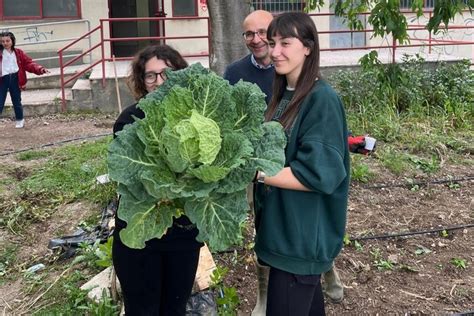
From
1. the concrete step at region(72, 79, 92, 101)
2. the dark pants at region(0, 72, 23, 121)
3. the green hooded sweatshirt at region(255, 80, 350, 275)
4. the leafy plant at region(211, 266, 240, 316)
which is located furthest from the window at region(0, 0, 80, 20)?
the green hooded sweatshirt at region(255, 80, 350, 275)

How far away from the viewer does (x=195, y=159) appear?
6.52 ft

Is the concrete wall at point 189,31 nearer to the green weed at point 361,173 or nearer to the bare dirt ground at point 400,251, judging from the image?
the bare dirt ground at point 400,251

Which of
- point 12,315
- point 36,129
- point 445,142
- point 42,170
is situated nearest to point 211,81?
point 12,315

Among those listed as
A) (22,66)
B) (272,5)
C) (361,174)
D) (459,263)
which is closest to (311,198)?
(459,263)

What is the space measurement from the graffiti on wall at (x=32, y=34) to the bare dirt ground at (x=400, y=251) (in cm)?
743

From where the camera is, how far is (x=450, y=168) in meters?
6.39

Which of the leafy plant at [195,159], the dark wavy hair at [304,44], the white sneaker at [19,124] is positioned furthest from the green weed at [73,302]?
the white sneaker at [19,124]

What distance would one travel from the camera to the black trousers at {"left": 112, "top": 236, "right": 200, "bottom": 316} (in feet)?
8.30

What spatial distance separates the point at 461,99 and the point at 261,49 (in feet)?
20.0

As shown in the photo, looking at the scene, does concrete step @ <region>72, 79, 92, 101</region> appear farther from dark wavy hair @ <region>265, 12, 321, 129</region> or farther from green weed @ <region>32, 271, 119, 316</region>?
dark wavy hair @ <region>265, 12, 321, 129</region>

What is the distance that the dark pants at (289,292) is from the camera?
7.66 feet

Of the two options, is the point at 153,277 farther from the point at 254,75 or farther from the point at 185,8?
the point at 185,8

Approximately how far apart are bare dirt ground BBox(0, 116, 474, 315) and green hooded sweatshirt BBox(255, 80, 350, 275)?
140 cm

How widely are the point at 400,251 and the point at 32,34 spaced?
9479 millimetres
